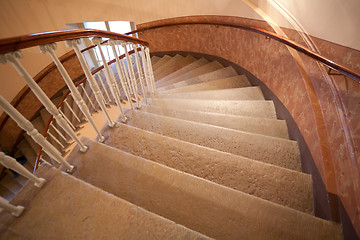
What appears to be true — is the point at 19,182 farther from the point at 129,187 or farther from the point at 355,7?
the point at 355,7

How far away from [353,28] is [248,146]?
41.4 inches

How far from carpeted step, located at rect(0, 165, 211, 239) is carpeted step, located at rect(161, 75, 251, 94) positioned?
2291mm

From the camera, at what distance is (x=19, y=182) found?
3.51 meters

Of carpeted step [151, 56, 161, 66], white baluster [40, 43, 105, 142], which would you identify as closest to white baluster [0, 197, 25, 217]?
white baluster [40, 43, 105, 142]

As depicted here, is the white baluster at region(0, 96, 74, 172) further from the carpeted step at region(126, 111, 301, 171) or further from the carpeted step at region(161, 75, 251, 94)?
the carpeted step at region(161, 75, 251, 94)

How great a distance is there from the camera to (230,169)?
1.22 metres

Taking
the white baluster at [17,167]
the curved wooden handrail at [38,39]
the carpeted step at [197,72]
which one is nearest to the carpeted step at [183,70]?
the carpeted step at [197,72]

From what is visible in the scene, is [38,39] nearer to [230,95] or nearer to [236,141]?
[236,141]

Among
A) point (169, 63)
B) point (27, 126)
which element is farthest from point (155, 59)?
point (27, 126)

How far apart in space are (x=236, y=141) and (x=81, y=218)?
1.26m

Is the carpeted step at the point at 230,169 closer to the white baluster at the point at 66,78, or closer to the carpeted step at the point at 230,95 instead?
the white baluster at the point at 66,78

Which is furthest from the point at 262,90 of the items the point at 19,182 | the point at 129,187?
the point at 19,182

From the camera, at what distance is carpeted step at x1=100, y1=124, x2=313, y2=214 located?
1.14 m

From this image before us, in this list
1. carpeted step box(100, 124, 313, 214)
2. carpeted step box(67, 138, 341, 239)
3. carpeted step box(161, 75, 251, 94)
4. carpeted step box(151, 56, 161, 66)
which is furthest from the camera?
carpeted step box(151, 56, 161, 66)
